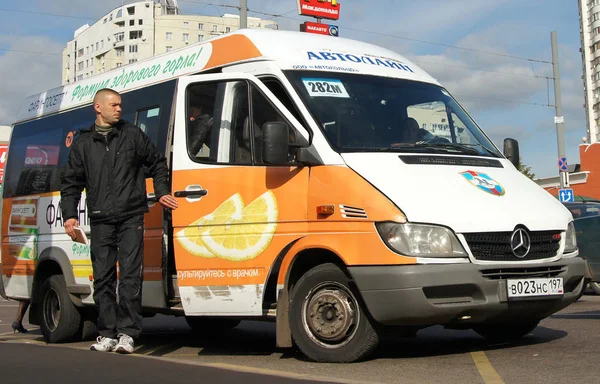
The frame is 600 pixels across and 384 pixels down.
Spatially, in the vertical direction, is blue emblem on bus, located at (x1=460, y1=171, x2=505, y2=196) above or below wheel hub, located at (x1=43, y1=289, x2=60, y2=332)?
above

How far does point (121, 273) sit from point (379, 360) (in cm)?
220

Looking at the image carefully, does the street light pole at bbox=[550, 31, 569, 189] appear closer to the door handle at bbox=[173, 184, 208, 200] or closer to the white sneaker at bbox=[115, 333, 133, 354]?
the door handle at bbox=[173, 184, 208, 200]

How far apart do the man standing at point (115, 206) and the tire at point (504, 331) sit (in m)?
3.01

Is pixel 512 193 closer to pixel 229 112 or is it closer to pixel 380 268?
pixel 380 268

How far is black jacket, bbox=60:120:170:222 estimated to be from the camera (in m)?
7.64

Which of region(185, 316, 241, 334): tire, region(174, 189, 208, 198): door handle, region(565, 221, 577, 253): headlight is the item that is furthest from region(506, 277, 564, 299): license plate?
region(185, 316, 241, 334): tire

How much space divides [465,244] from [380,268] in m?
0.64

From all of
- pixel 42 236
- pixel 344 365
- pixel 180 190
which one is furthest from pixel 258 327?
pixel 344 365

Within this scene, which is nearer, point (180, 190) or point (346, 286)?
point (346, 286)

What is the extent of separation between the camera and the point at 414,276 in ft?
21.9

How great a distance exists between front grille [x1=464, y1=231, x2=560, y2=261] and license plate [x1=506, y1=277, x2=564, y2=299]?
6.8 inches

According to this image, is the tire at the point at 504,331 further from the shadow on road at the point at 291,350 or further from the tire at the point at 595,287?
the tire at the point at 595,287

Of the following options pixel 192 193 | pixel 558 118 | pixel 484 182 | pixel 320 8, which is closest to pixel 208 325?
pixel 192 193

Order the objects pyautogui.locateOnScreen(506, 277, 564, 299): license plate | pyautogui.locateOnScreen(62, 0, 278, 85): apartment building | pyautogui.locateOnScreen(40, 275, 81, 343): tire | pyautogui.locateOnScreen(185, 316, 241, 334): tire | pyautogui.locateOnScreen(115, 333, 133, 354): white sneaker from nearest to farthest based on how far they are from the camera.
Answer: pyautogui.locateOnScreen(506, 277, 564, 299): license plate, pyautogui.locateOnScreen(115, 333, 133, 354): white sneaker, pyautogui.locateOnScreen(40, 275, 81, 343): tire, pyautogui.locateOnScreen(185, 316, 241, 334): tire, pyautogui.locateOnScreen(62, 0, 278, 85): apartment building
